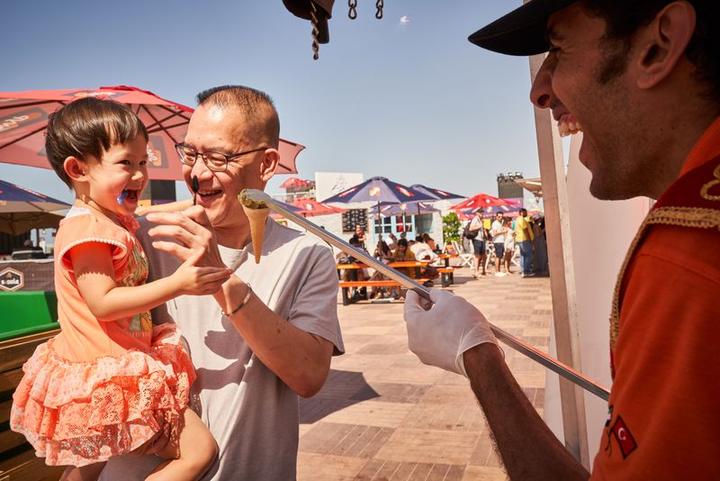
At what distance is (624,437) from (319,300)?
967 millimetres

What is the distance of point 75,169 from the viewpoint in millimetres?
1706

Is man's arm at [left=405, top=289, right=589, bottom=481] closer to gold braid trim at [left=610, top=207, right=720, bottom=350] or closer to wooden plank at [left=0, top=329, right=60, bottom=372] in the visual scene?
gold braid trim at [left=610, top=207, right=720, bottom=350]

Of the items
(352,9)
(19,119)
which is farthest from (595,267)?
(19,119)

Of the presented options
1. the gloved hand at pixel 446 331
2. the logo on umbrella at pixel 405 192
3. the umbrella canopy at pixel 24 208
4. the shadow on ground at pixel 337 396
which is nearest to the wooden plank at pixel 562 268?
the gloved hand at pixel 446 331

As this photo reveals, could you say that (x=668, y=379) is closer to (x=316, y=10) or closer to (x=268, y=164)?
(x=268, y=164)

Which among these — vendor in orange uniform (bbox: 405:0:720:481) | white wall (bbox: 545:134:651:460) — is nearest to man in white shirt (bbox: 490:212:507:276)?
white wall (bbox: 545:134:651:460)

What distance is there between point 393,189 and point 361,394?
8.63 m

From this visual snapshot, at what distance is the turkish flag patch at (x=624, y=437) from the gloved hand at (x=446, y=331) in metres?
0.52

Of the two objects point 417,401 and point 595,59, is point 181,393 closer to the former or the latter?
point 595,59

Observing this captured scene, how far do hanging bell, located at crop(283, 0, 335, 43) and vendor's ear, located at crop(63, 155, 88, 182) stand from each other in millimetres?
1076

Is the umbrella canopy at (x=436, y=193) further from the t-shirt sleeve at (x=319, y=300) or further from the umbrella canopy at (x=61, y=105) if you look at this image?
the t-shirt sleeve at (x=319, y=300)

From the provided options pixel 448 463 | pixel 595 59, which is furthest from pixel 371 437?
pixel 595 59

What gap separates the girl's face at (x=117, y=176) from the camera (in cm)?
166

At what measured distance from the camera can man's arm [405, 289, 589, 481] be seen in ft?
3.16
